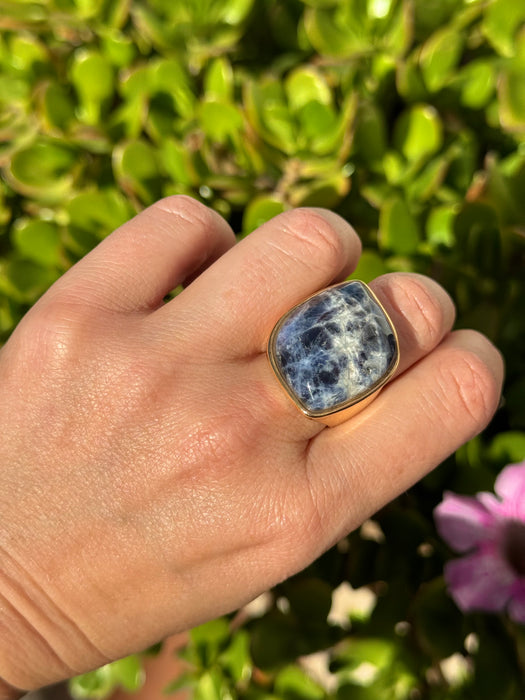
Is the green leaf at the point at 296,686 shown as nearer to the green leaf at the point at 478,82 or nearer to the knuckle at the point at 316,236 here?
the knuckle at the point at 316,236

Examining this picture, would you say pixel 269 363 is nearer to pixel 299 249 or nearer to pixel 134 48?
pixel 299 249

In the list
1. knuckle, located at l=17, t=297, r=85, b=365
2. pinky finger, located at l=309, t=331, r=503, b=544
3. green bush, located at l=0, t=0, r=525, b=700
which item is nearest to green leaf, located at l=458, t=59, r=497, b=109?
green bush, located at l=0, t=0, r=525, b=700

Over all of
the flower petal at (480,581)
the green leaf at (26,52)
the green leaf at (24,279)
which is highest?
the green leaf at (26,52)

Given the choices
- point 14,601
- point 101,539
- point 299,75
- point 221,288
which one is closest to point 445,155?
point 299,75

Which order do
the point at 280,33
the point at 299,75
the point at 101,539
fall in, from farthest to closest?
the point at 280,33 < the point at 299,75 < the point at 101,539

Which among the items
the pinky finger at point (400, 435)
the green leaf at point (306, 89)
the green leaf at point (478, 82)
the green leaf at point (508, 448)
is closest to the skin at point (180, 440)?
the pinky finger at point (400, 435)
